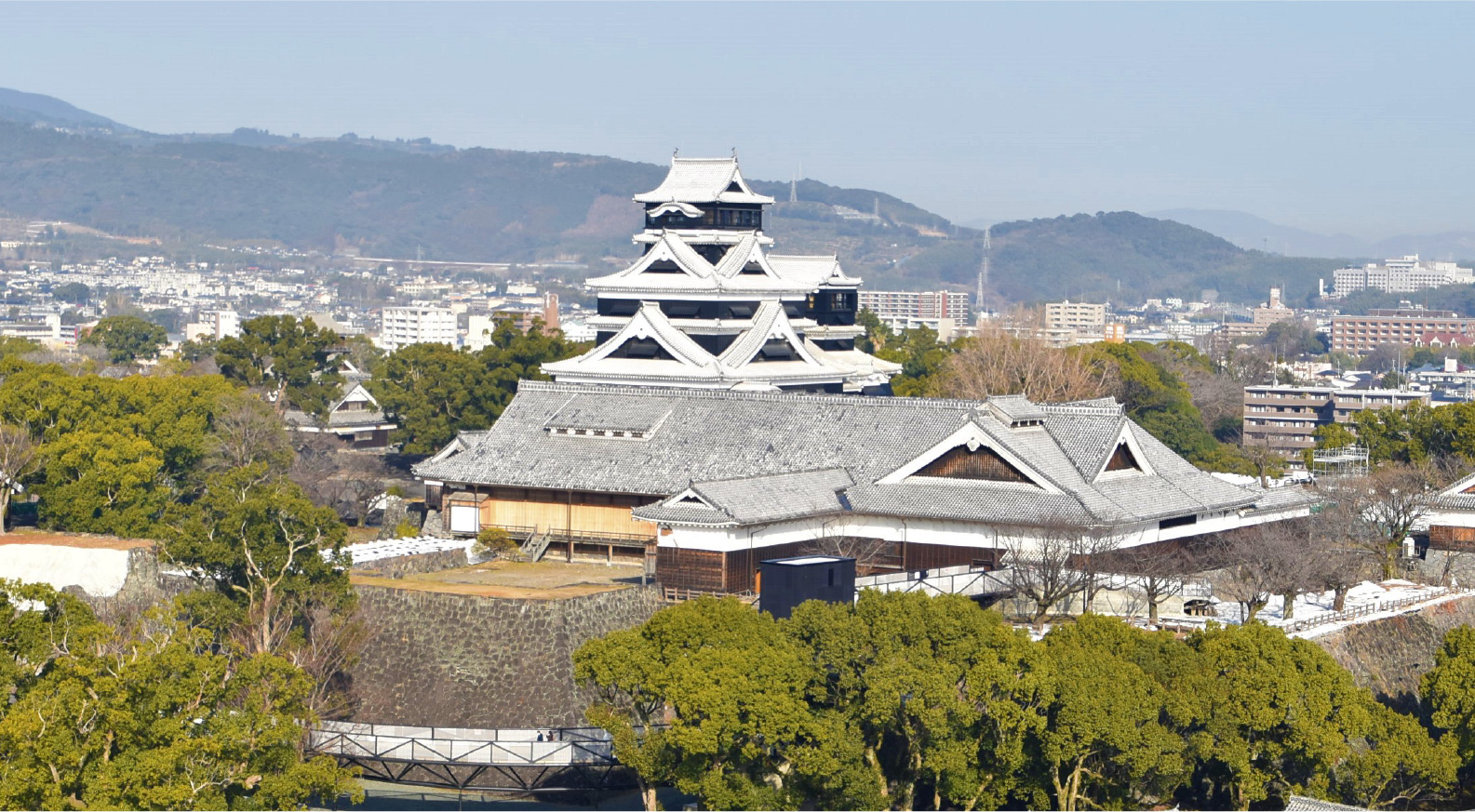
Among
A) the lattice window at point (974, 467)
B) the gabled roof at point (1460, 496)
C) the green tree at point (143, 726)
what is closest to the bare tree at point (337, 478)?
the lattice window at point (974, 467)

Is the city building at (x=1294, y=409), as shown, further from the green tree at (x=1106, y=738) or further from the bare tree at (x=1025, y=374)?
the green tree at (x=1106, y=738)

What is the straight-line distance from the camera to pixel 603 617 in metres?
34.1

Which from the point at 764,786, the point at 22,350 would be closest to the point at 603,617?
the point at 764,786

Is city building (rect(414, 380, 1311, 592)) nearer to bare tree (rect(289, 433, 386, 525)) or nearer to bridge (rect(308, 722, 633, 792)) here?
bridge (rect(308, 722, 633, 792))

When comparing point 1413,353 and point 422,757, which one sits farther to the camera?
point 1413,353

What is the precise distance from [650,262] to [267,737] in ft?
97.8

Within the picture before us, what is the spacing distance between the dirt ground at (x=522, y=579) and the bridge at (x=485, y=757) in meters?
3.82

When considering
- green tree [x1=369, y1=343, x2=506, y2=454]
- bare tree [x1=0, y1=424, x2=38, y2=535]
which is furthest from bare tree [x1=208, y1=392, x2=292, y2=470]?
green tree [x1=369, y1=343, x2=506, y2=454]

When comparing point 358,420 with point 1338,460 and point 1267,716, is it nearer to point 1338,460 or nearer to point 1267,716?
point 1338,460

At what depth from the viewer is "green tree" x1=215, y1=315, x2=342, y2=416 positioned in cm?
6347

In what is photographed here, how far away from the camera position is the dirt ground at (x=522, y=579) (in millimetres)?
34656

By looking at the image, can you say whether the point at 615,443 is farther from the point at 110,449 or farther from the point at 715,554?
the point at 110,449

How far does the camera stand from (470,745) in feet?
99.1

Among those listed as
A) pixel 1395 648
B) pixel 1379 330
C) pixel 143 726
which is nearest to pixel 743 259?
pixel 1395 648
